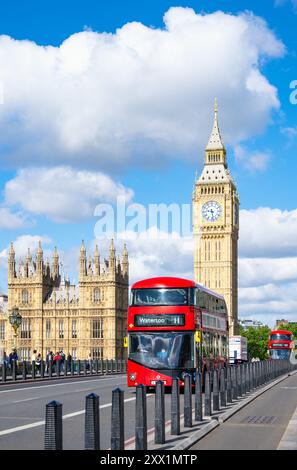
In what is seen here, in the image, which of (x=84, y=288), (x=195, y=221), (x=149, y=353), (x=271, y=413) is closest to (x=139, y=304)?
(x=149, y=353)

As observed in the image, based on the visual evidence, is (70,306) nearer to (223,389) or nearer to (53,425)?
(223,389)

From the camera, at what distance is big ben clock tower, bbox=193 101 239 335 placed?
144500 mm

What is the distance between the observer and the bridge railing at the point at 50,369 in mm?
43403

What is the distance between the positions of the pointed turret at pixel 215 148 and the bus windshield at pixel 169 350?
125 m

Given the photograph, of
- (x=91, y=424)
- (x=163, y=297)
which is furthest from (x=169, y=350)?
(x=91, y=424)

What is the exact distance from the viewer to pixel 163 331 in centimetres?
2786

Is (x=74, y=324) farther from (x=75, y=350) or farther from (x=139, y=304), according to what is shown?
(x=139, y=304)

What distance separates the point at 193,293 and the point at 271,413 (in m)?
7.77

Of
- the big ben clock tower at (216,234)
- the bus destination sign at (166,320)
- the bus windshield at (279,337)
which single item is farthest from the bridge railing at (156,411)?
the big ben clock tower at (216,234)

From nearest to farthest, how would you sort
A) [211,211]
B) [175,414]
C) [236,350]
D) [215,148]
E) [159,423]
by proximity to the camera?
[159,423] < [175,414] < [236,350] < [211,211] < [215,148]

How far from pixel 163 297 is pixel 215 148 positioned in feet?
419

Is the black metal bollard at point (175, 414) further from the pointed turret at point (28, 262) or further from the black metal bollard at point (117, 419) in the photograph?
the pointed turret at point (28, 262)

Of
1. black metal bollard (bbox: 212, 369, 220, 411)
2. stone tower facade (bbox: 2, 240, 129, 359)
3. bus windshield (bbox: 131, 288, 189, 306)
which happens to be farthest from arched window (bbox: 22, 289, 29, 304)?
black metal bollard (bbox: 212, 369, 220, 411)
